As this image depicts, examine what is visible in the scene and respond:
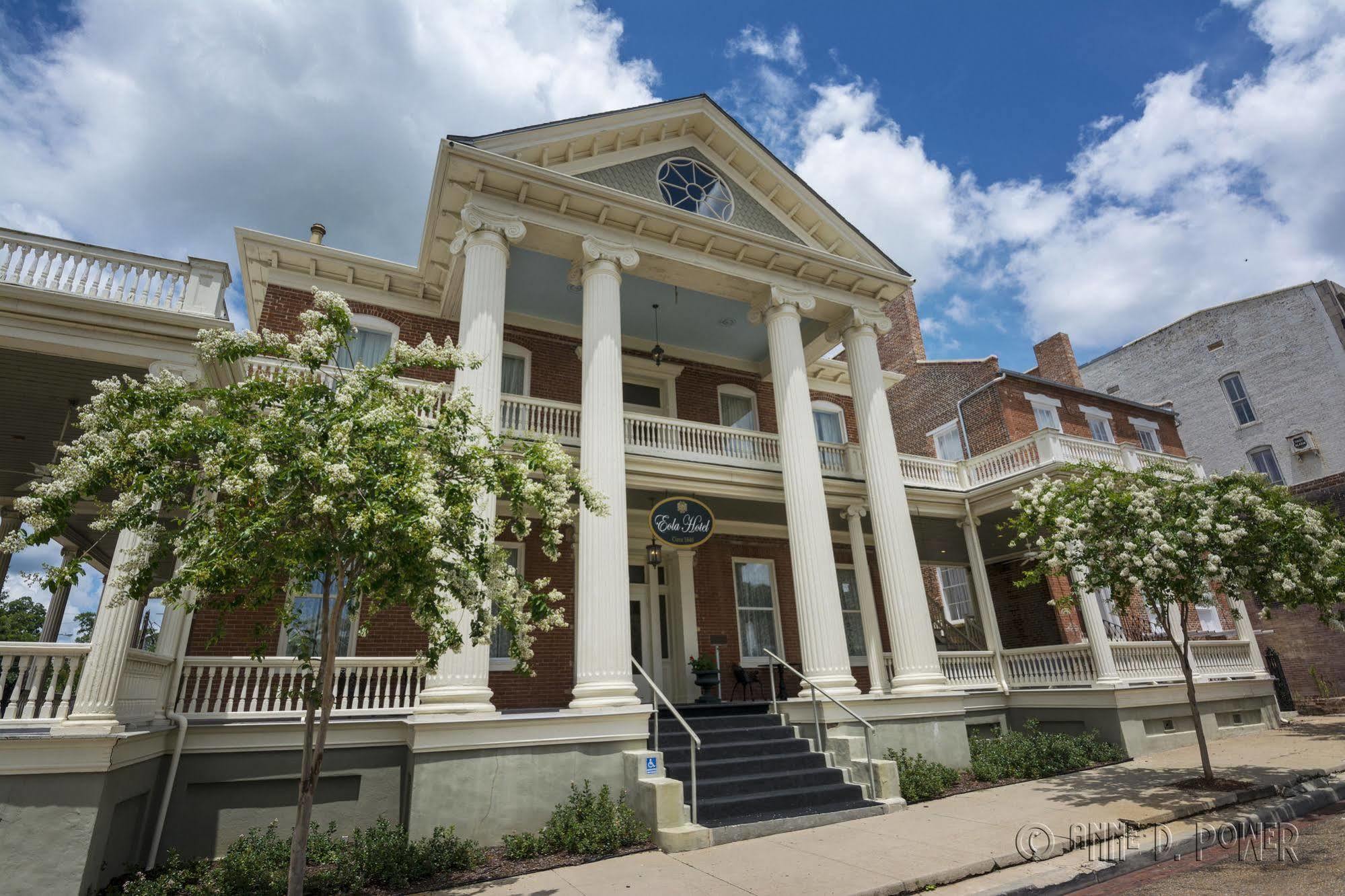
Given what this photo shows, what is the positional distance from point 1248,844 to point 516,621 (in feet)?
25.6

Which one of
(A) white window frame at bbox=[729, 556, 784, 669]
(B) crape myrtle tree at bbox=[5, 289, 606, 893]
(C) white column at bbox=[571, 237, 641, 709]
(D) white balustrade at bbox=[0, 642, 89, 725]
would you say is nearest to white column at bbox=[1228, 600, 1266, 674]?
(A) white window frame at bbox=[729, 556, 784, 669]

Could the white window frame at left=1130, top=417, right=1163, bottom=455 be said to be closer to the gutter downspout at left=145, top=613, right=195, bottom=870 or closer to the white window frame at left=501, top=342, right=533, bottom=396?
the white window frame at left=501, top=342, right=533, bottom=396

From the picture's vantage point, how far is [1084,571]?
10039 millimetres

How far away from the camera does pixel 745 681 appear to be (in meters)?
13.6

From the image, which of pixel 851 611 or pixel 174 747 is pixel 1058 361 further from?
pixel 174 747

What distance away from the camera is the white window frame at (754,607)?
575 inches

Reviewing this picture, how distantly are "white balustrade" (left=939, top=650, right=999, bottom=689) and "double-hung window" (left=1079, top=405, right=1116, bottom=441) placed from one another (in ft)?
33.3

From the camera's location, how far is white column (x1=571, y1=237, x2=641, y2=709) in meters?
9.11

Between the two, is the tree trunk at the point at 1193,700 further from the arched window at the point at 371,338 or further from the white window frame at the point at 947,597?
the arched window at the point at 371,338

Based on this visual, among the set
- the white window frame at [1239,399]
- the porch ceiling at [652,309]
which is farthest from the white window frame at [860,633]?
the white window frame at [1239,399]

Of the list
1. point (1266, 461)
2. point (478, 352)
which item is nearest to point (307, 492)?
point (478, 352)

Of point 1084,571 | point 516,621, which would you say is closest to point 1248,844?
point 1084,571

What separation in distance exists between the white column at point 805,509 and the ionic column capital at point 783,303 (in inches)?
0.5

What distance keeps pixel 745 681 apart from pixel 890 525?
4.37 metres
